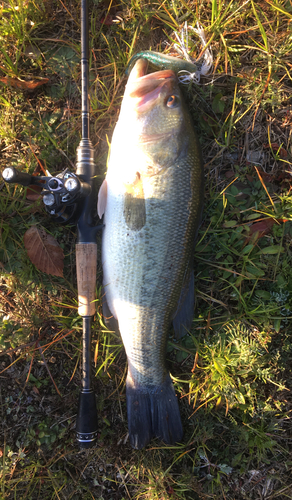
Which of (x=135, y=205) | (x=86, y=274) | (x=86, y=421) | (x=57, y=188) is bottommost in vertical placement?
(x=86, y=421)

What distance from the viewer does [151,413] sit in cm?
227

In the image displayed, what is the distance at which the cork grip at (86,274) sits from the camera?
87.8 inches

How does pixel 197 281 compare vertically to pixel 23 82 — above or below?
below

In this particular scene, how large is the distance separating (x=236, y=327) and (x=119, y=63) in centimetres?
244

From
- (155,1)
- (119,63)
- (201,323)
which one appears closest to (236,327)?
(201,323)

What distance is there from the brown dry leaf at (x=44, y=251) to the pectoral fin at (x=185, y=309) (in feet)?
3.32

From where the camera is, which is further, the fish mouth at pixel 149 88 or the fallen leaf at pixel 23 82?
the fallen leaf at pixel 23 82

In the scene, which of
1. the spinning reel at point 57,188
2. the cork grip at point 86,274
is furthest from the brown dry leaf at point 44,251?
the spinning reel at point 57,188

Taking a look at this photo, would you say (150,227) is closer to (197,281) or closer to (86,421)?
(197,281)

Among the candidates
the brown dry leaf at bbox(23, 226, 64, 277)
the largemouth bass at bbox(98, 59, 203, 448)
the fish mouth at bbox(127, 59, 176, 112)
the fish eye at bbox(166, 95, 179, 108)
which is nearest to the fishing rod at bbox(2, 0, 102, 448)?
the largemouth bass at bbox(98, 59, 203, 448)

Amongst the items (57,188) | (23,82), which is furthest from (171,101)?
(23,82)

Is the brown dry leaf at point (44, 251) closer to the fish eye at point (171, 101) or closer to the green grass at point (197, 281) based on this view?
the green grass at point (197, 281)

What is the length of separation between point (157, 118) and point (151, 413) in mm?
2199

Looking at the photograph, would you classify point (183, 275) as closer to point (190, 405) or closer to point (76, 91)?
point (190, 405)
